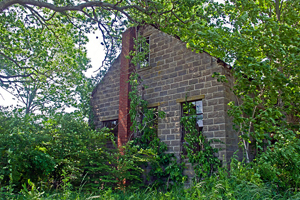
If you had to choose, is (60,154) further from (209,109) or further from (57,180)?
(209,109)

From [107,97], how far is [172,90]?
12.9ft

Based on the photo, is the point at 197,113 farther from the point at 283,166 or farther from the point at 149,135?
the point at 283,166

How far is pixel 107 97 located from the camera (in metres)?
12.5

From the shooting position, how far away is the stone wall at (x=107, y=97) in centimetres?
1210

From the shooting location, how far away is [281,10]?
38.2 ft

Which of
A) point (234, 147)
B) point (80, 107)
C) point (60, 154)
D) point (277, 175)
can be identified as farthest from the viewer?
point (80, 107)

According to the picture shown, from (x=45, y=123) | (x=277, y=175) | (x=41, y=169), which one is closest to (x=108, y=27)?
(x=45, y=123)

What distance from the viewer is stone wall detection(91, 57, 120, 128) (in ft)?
39.7

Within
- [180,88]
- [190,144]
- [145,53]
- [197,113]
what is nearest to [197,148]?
[190,144]

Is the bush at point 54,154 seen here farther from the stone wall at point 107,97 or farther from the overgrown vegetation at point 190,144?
the stone wall at point 107,97

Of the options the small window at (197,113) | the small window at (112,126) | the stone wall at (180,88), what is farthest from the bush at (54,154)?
the small window at (112,126)

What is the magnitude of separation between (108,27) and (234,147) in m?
7.26

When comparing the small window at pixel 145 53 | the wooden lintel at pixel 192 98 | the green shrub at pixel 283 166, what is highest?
the small window at pixel 145 53

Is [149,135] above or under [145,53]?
under
